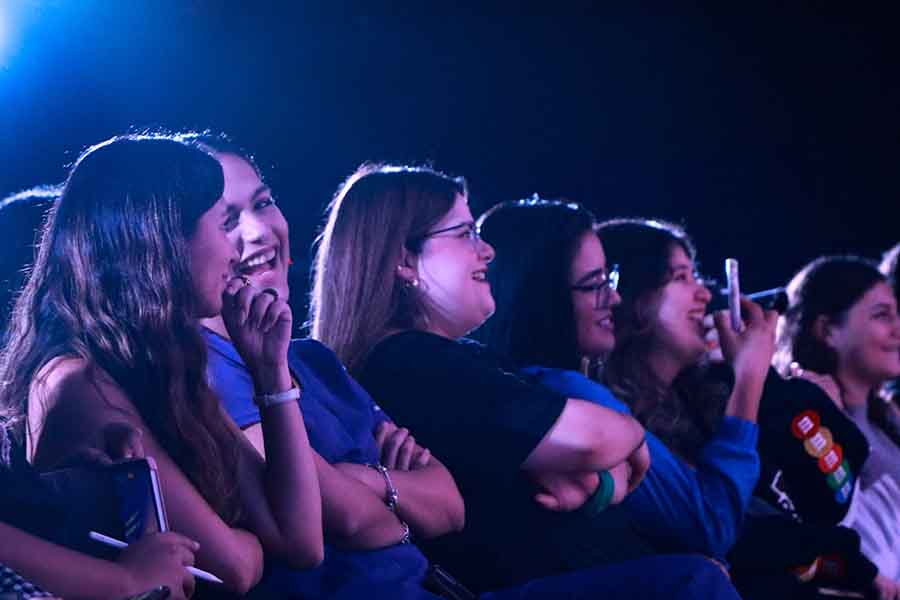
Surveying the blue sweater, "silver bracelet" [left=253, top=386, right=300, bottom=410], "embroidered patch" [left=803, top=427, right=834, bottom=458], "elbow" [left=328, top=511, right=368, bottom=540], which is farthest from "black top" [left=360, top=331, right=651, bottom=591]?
"embroidered patch" [left=803, top=427, right=834, bottom=458]

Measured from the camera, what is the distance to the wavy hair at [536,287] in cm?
235

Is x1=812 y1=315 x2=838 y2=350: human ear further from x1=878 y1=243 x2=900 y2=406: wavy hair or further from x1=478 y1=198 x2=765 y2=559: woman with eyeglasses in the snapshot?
x1=478 y1=198 x2=765 y2=559: woman with eyeglasses

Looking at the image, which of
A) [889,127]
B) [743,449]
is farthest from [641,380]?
[889,127]

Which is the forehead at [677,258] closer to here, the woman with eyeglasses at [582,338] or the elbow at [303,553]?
the woman with eyeglasses at [582,338]

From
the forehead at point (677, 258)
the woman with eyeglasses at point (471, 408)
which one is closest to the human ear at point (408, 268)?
the woman with eyeglasses at point (471, 408)

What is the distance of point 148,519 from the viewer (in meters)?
1.26

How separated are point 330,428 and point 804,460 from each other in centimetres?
140

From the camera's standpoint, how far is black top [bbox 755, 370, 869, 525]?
8.80ft

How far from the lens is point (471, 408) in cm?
193

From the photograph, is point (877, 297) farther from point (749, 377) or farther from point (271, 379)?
point (271, 379)

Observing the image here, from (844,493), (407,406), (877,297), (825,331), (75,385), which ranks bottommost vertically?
(844,493)

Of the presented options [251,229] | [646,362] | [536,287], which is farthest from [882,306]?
[251,229]

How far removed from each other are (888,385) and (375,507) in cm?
275

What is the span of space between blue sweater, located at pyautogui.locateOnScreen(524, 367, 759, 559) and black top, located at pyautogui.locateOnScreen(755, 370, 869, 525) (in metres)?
0.35
